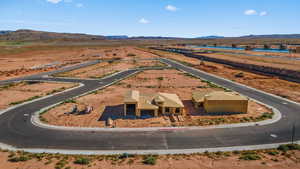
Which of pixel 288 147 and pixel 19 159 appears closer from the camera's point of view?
pixel 19 159

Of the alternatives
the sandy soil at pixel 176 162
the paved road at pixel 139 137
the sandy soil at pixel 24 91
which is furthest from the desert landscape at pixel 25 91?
the sandy soil at pixel 176 162

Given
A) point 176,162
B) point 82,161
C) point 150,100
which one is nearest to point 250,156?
point 176,162

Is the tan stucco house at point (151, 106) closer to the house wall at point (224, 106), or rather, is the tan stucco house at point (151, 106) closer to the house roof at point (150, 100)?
the house roof at point (150, 100)

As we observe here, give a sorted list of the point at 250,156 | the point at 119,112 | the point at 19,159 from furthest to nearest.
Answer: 1. the point at 119,112
2. the point at 250,156
3. the point at 19,159

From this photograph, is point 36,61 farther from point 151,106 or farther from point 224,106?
point 224,106

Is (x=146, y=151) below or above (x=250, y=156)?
below

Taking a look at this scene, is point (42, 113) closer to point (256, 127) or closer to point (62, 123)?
point (62, 123)
